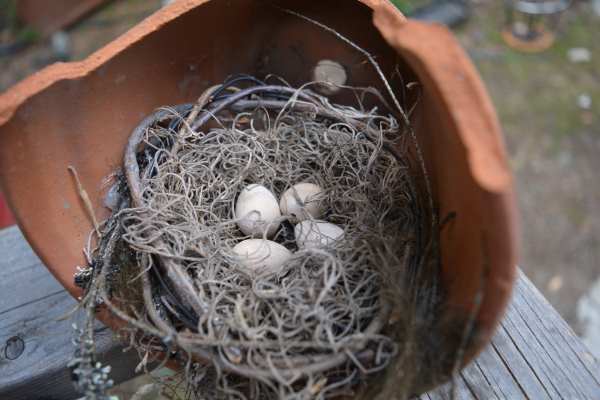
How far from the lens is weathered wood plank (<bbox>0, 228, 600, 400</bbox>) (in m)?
0.96

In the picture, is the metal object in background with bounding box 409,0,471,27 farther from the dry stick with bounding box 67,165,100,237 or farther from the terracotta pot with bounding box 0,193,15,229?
the dry stick with bounding box 67,165,100,237

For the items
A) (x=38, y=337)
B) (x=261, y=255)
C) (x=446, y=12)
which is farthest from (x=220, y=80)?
(x=446, y=12)

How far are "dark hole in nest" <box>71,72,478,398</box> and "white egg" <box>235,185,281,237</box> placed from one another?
0.07 feet

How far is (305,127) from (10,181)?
1.83 ft

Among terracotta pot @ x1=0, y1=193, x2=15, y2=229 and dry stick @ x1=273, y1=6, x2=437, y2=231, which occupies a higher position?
dry stick @ x1=273, y1=6, x2=437, y2=231

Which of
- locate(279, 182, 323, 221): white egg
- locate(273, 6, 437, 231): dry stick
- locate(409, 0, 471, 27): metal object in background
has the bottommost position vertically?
locate(409, 0, 471, 27): metal object in background

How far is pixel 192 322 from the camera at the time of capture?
85 cm

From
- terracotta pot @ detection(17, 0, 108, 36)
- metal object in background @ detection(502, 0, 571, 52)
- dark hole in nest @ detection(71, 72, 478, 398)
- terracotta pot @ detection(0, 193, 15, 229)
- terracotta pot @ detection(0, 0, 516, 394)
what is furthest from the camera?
terracotta pot @ detection(17, 0, 108, 36)

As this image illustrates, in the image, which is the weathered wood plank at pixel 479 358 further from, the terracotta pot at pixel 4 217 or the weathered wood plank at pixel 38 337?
the terracotta pot at pixel 4 217

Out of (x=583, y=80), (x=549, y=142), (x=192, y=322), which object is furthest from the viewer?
(x=583, y=80)

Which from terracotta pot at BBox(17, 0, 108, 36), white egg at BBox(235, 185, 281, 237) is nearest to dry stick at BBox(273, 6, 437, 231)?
white egg at BBox(235, 185, 281, 237)

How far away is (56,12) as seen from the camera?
133 inches

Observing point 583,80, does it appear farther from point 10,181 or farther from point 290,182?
point 10,181

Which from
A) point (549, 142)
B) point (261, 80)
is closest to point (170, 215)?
point (261, 80)
